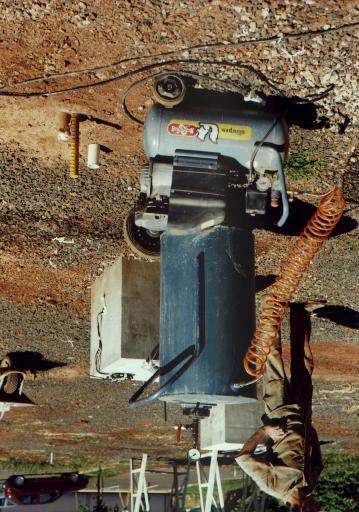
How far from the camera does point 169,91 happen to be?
334 centimetres

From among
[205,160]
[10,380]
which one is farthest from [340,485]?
[205,160]

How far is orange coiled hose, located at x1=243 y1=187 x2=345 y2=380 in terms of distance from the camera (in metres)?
3.29

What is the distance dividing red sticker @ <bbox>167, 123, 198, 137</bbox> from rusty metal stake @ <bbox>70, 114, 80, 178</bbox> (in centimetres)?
97

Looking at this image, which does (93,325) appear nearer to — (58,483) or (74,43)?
(74,43)

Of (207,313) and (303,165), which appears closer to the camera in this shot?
(207,313)

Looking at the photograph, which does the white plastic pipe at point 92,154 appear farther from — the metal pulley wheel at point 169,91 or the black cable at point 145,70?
the metal pulley wheel at point 169,91

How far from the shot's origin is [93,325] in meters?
5.18

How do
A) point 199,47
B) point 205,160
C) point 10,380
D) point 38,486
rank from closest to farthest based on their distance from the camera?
point 205,160
point 199,47
point 10,380
point 38,486

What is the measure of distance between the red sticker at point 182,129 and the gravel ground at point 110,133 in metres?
0.54

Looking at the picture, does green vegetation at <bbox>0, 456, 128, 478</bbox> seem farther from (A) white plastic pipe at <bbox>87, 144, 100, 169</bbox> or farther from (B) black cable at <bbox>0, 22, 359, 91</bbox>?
(B) black cable at <bbox>0, 22, 359, 91</bbox>

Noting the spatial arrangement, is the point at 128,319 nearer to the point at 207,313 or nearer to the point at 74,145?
the point at 74,145

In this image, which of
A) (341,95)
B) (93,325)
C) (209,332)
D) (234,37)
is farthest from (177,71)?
(93,325)

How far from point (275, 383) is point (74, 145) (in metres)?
2.16

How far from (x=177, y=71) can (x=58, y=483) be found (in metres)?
11.2
